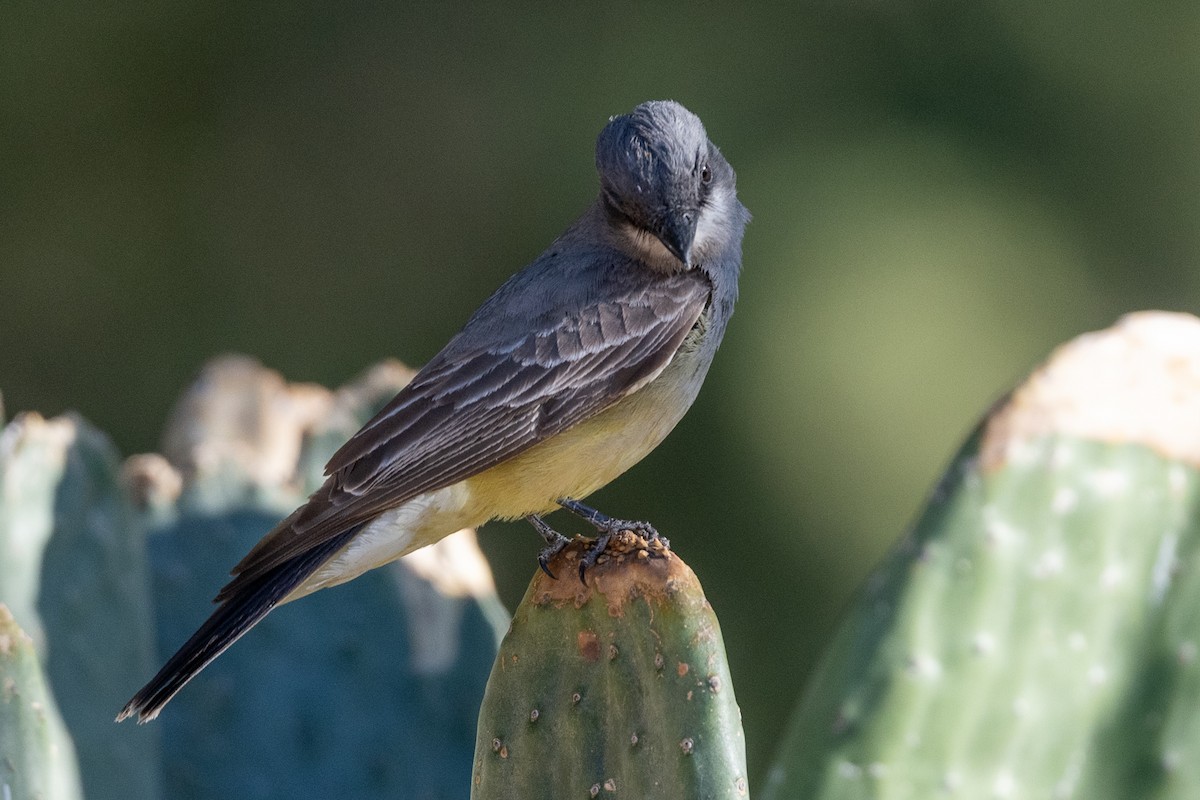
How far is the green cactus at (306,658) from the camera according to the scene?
10.1 feet

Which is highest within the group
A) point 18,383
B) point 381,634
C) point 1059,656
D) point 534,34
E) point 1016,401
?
point 534,34

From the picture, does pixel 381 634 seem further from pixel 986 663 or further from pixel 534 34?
pixel 534 34

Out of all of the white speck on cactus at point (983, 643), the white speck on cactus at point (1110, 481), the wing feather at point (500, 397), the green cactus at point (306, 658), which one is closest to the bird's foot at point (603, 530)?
the wing feather at point (500, 397)

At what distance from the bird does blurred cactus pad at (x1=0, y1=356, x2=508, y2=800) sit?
26cm

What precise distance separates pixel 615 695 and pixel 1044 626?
2.68 ft

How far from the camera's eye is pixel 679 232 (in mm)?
2902

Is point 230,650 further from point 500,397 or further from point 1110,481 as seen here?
point 1110,481

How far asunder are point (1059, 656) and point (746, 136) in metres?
3.64

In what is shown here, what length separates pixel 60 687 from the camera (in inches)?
114

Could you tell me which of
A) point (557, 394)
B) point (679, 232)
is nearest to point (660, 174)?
point (679, 232)

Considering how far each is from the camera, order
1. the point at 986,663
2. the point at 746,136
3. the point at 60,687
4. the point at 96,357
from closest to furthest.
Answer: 1. the point at 986,663
2. the point at 60,687
3. the point at 746,136
4. the point at 96,357

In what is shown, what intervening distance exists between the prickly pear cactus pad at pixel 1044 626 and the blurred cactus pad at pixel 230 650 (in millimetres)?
907

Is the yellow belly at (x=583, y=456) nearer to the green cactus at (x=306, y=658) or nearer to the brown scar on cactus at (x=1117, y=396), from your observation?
the green cactus at (x=306, y=658)

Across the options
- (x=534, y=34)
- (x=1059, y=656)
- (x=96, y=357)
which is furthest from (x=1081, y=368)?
(x=96, y=357)
